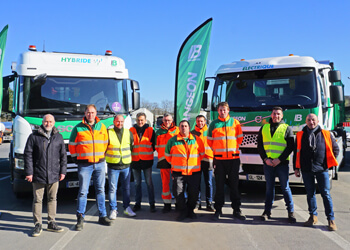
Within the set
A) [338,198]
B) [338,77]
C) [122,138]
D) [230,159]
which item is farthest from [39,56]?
[338,198]

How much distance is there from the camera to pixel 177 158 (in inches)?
214

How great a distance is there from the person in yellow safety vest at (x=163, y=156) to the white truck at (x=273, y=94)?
1575 millimetres

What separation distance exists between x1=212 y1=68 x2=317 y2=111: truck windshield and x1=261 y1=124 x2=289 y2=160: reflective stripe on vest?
51.5 inches

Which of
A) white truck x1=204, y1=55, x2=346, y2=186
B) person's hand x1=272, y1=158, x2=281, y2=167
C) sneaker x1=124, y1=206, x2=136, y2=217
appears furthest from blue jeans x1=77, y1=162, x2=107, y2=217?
white truck x1=204, y1=55, x2=346, y2=186

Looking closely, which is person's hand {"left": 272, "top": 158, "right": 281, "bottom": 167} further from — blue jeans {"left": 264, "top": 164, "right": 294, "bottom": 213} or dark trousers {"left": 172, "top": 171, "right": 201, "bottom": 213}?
dark trousers {"left": 172, "top": 171, "right": 201, "bottom": 213}

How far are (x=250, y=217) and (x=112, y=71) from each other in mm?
4155

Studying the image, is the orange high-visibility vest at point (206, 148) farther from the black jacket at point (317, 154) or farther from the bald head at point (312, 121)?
the bald head at point (312, 121)

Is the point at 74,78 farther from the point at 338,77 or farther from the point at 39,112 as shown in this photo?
the point at 338,77

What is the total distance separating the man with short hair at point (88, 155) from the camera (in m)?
5.00

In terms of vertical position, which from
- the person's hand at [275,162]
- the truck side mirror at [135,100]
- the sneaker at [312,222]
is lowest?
the sneaker at [312,222]

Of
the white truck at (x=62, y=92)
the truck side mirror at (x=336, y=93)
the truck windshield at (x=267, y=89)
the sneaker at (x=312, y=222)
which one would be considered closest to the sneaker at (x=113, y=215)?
the white truck at (x=62, y=92)

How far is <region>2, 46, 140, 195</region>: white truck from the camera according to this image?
237 inches

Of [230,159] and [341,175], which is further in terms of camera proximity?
[341,175]

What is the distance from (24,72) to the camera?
650 cm
